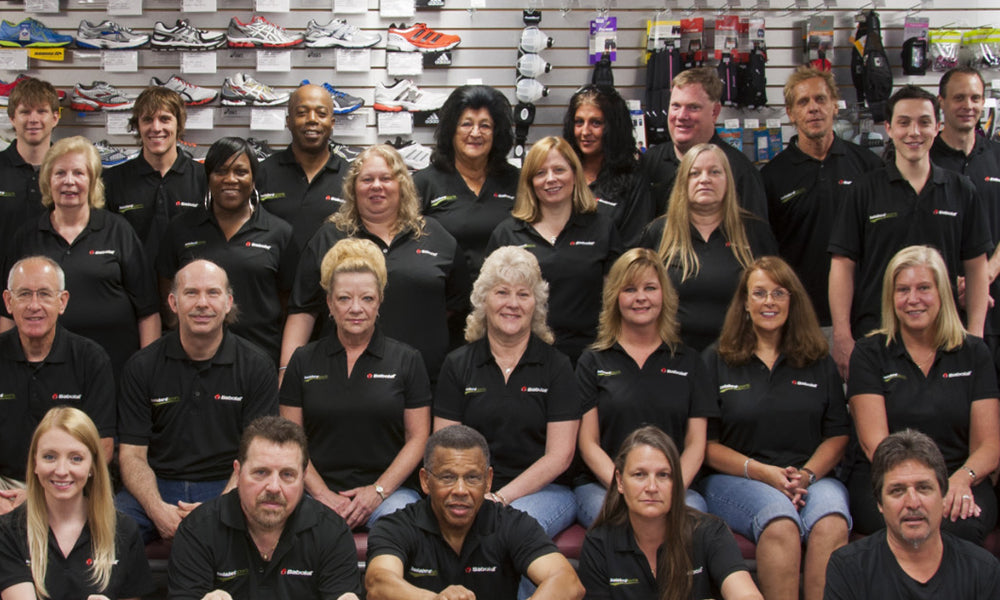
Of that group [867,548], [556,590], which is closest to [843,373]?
[867,548]

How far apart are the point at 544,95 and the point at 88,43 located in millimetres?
2941

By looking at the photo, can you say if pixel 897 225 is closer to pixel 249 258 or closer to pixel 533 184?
pixel 533 184

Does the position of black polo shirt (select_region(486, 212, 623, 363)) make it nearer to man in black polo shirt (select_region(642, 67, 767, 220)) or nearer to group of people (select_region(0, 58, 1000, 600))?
group of people (select_region(0, 58, 1000, 600))

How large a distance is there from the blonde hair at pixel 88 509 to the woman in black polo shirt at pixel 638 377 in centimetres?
178

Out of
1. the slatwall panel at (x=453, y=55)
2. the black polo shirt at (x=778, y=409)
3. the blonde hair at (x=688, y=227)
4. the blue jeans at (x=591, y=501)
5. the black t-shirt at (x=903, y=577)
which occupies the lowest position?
the black t-shirt at (x=903, y=577)

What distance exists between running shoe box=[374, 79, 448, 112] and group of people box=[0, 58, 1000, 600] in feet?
4.87

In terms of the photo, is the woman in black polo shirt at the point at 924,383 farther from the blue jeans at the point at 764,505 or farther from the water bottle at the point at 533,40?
the water bottle at the point at 533,40

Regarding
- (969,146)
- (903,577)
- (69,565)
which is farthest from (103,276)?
(969,146)

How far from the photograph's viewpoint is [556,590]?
128 inches

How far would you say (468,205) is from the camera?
191 inches

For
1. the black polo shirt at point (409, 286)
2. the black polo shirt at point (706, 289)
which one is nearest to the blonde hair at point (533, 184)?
the black polo shirt at point (409, 286)

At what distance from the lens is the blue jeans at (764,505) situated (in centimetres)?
377

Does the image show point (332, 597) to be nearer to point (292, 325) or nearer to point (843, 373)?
point (292, 325)

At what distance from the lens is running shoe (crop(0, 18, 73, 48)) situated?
643 cm
